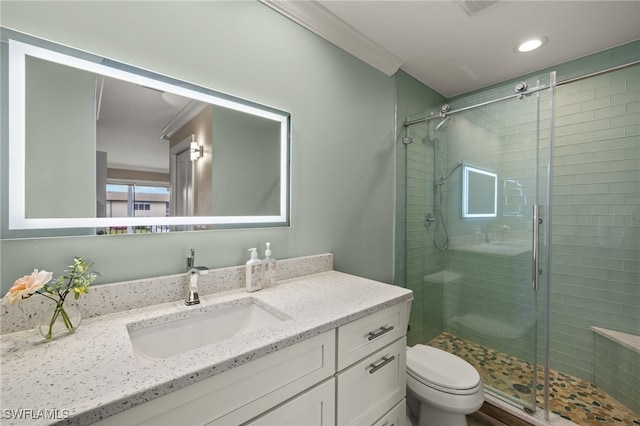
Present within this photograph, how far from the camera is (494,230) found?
2.05 m

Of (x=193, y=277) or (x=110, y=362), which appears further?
(x=193, y=277)

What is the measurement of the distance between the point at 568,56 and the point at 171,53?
2.79 m

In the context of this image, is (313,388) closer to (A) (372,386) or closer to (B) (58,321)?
(A) (372,386)

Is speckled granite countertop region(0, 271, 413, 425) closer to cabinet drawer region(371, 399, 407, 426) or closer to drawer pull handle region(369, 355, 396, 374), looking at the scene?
drawer pull handle region(369, 355, 396, 374)

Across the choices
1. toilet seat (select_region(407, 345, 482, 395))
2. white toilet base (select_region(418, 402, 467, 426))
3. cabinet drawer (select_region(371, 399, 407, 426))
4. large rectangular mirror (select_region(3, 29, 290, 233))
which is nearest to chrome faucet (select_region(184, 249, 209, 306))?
large rectangular mirror (select_region(3, 29, 290, 233))

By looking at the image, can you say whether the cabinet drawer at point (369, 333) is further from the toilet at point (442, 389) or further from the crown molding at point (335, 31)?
the crown molding at point (335, 31)

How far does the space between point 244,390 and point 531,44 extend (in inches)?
107

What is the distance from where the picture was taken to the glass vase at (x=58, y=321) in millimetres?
751

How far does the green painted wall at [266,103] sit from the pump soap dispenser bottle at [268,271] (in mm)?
117

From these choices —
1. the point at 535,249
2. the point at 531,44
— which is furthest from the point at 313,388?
the point at 531,44

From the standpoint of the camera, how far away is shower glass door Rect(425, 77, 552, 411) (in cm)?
176

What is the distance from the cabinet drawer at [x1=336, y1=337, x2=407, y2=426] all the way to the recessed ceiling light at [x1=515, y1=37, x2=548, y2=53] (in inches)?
87.5

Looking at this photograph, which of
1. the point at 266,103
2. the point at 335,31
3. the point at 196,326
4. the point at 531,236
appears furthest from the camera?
the point at 531,236

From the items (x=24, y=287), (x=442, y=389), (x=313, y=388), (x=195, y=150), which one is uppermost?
(x=195, y=150)
